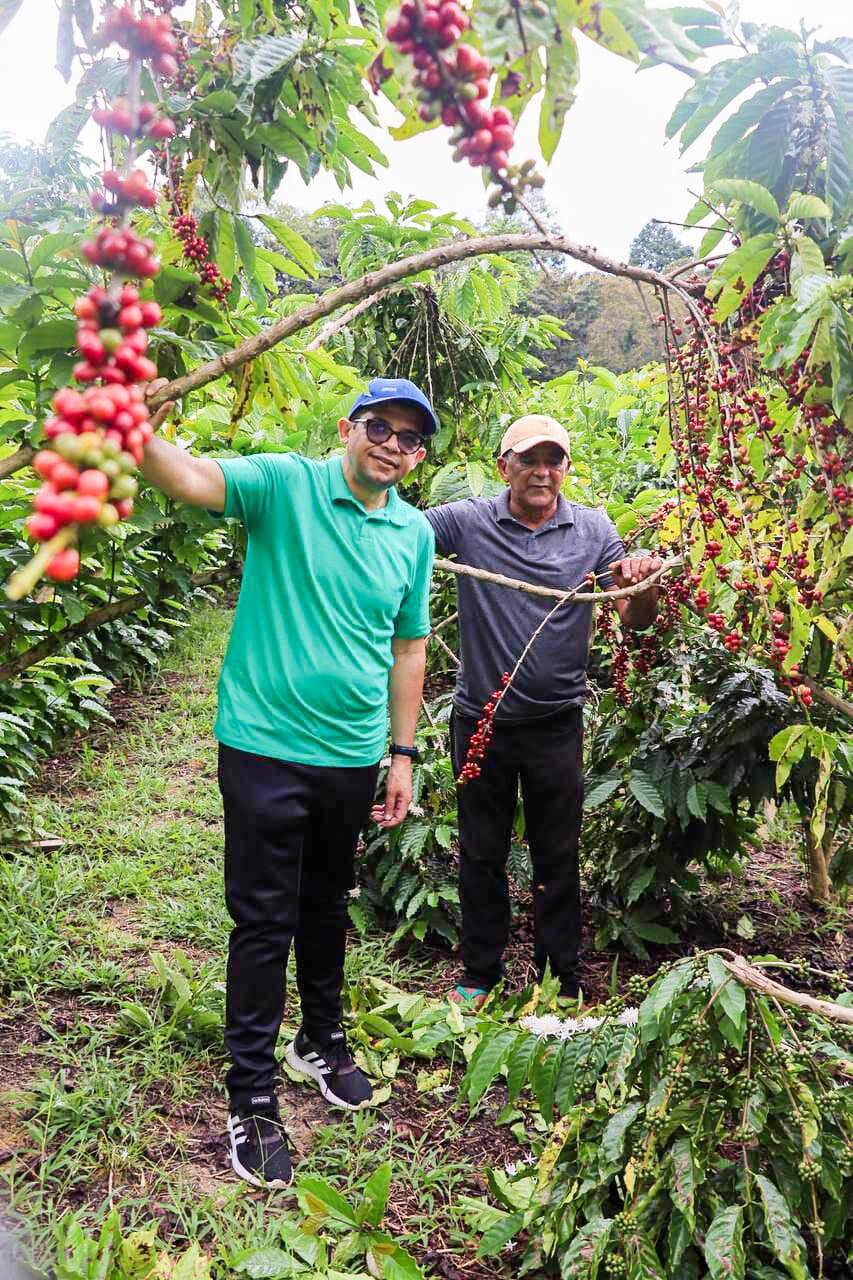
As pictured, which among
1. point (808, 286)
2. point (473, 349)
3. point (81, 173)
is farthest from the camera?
point (473, 349)

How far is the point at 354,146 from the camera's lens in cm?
144

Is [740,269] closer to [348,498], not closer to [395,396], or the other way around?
[395,396]

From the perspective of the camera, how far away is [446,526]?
2756 mm

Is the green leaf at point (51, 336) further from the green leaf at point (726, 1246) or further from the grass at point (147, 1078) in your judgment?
the grass at point (147, 1078)

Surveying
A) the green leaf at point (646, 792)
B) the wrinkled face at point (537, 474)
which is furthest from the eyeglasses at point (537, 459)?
the green leaf at point (646, 792)

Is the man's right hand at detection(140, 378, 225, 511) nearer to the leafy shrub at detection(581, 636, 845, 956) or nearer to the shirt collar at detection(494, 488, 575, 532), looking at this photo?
the shirt collar at detection(494, 488, 575, 532)

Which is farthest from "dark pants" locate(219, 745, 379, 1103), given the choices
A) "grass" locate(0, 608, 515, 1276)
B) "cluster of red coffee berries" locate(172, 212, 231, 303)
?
"cluster of red coffee berries" locate(172, 212, 231, 303)

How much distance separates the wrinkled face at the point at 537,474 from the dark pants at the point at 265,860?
973 mm

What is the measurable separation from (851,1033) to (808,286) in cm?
124

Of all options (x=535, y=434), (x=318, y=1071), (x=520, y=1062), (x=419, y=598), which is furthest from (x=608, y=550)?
(x=318, y=1071)

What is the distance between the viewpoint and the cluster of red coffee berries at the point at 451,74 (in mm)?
521

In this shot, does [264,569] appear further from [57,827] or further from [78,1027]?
[57,827]

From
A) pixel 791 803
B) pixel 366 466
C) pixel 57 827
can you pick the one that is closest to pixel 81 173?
pixel 366 466

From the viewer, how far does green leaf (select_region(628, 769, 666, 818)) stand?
9.20 feet
